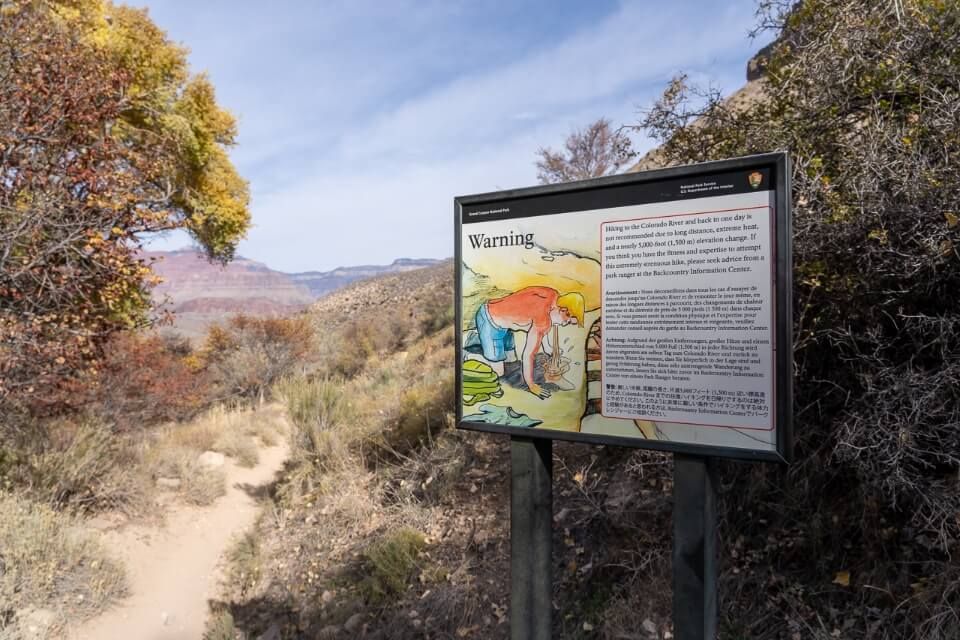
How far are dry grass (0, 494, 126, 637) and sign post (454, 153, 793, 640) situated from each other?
3.88m

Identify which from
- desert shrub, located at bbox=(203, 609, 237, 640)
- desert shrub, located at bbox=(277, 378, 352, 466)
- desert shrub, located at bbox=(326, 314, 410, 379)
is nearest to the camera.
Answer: desert shrub, located at bbox=(203, 609, 237, 640)

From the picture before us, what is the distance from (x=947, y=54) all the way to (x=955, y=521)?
98.9 inches

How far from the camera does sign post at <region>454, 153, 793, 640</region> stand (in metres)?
1.91

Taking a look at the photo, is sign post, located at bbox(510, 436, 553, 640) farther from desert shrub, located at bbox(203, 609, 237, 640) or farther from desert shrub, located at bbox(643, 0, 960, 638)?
desert shrub, located at bbox(203, 609, 237, 640)

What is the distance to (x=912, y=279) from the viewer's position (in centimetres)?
293

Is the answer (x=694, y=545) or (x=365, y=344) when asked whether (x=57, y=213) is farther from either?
(x=365, y=344)

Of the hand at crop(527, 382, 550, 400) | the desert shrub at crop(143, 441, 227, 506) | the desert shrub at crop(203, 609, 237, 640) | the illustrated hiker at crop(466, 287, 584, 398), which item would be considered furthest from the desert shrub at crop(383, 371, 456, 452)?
the hand at crop(527, 382, 550, 400)

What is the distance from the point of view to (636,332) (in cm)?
216

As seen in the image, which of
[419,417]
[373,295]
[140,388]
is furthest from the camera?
[373,295]

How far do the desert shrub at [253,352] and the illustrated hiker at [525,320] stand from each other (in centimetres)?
1361

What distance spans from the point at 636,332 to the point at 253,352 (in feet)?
52.1

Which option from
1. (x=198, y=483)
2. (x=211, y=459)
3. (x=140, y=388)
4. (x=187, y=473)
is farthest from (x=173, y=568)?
(x=140, y=388)

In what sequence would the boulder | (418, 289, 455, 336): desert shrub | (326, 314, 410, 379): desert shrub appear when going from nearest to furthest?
the boulder → (326, 314, 410, 379): desert shrub → (418, 289, 455, 336): desert shrub

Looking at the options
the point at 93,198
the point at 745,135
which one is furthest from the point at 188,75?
the point at 745,135
